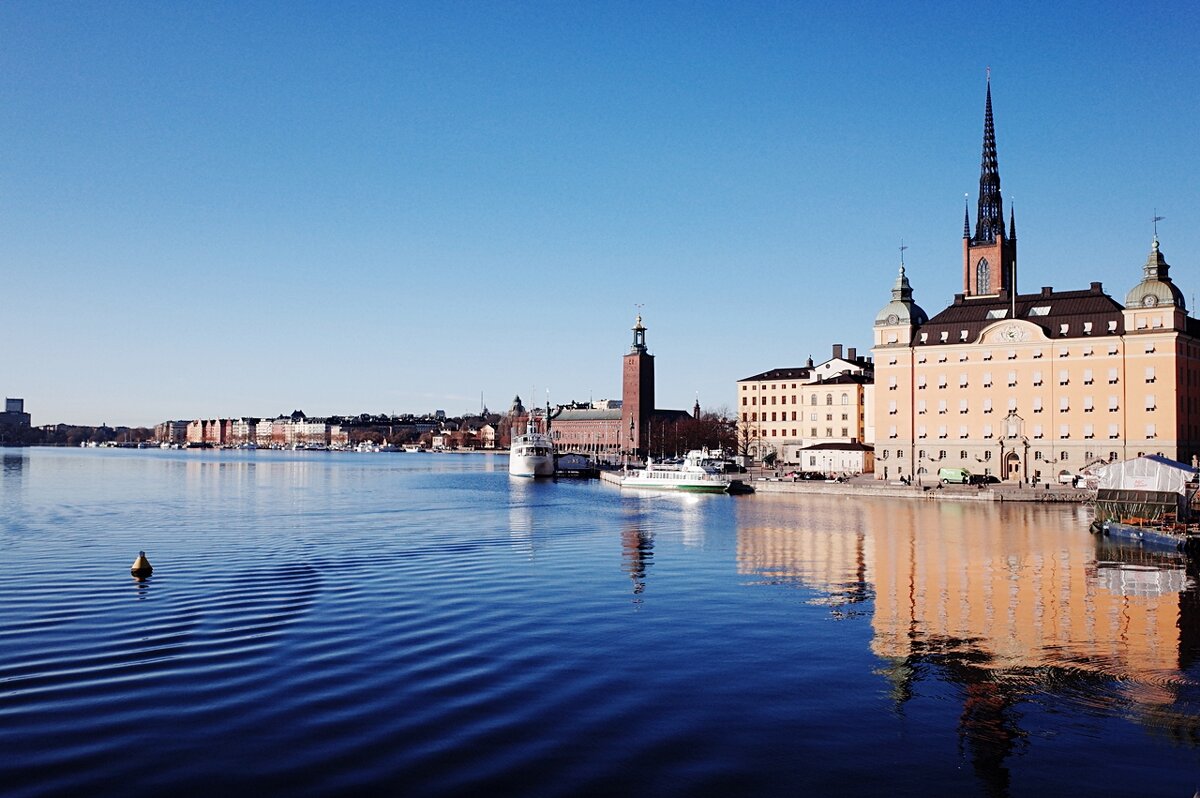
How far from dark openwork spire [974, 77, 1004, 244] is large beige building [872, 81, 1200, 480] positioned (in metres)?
20.6

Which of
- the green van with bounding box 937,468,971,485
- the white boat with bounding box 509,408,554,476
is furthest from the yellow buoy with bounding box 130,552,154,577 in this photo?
the white boat with bounding box 509,408,554,476

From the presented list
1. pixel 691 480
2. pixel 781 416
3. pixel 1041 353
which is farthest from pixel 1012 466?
pixel 781 416

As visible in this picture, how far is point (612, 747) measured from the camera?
16.0 m

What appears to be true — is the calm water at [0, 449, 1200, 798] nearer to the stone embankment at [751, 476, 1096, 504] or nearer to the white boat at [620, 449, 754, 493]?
the stone embankment at [751, 476, 1096, 504]

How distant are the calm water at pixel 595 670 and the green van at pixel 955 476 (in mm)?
40055

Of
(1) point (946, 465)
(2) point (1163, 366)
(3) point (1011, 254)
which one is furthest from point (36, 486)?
(3) point (1011, 254)

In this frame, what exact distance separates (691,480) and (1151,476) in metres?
45.7

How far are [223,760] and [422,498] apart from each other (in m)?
67.2

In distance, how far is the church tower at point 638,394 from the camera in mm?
190125

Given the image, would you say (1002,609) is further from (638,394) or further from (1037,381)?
(638,394)

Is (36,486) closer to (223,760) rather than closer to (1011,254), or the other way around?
(223,760)

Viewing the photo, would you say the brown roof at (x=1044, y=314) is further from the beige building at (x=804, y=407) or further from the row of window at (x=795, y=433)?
the row of window at (x=795, y=433)

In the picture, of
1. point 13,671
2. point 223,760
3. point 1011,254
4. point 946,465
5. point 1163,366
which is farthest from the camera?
point 1011,254

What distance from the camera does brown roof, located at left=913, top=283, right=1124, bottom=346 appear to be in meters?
81.3
